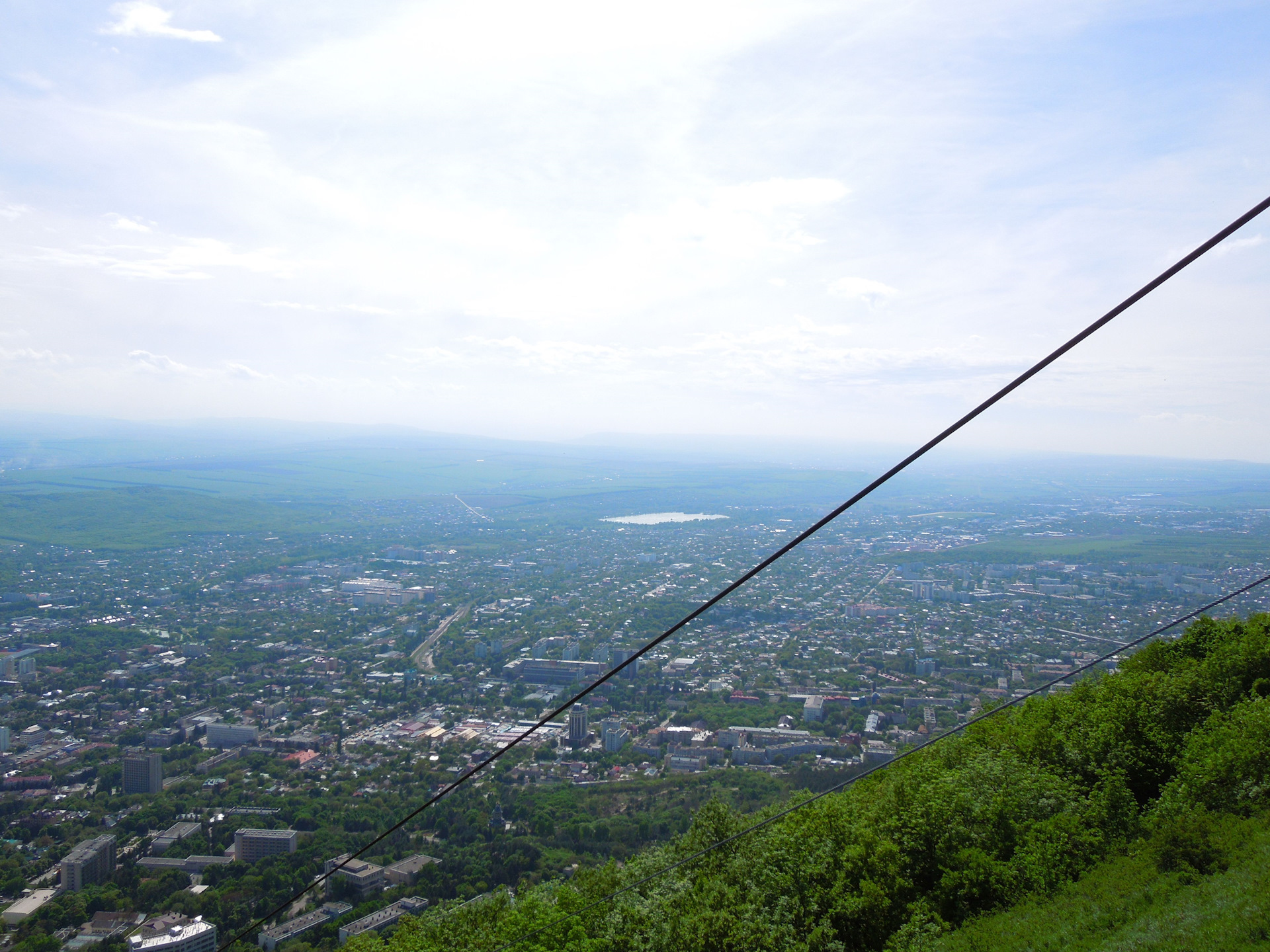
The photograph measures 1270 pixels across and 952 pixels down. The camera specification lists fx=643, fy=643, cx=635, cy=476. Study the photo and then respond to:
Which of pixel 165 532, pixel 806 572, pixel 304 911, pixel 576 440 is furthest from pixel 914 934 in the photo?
pixel 576 440

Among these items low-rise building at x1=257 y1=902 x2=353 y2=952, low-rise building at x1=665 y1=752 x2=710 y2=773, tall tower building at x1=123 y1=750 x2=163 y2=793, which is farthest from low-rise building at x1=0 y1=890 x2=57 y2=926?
low-rise building at x1=665 y1=752 x2=710 y2=773

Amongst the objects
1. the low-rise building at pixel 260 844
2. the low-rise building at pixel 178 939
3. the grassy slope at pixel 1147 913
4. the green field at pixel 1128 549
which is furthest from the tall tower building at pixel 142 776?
the green field at pixel 1128 549

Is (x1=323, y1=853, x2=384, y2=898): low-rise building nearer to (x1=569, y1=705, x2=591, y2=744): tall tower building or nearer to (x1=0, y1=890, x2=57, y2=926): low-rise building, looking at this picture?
(x1=0, y1=890, x2=57, y2=926): low-rise building

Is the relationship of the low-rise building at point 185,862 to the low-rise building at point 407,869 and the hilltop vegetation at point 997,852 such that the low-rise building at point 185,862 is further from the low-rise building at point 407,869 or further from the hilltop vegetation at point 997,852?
the hilltop vegetation at point 997,852

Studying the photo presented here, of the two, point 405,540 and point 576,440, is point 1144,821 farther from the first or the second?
point 576,440

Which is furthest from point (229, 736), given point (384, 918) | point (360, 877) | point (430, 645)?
point (384, 918)

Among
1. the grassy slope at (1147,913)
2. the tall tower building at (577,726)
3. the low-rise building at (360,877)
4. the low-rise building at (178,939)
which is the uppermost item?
the grassy slope at (1147,913)

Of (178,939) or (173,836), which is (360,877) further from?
(173,836)
